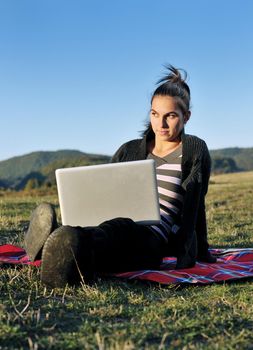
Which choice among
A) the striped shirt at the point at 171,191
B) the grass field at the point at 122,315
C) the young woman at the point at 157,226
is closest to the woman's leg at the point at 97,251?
the young woman at the point at 157,226

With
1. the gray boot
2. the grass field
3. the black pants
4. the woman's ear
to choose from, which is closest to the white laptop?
the black pants

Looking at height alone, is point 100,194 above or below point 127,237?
above

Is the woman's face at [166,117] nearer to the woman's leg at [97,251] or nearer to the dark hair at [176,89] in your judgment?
the dark hair at [176,89]

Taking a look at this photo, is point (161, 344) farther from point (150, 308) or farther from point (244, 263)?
point (244, 263)

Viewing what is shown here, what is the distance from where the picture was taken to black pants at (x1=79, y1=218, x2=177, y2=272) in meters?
4.20

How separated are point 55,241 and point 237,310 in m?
1.37

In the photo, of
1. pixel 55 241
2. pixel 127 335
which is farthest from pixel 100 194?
→ pixel 127 335

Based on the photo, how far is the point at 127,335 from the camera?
270cm

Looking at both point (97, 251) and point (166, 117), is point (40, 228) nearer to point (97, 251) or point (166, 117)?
point (97, 251)

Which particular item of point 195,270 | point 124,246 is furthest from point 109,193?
point 195,270

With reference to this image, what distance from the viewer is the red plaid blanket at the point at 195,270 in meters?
4.21

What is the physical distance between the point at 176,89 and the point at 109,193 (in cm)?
133

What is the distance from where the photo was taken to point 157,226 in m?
4.85

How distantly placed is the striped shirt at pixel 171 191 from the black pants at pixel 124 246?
238 millimetres
